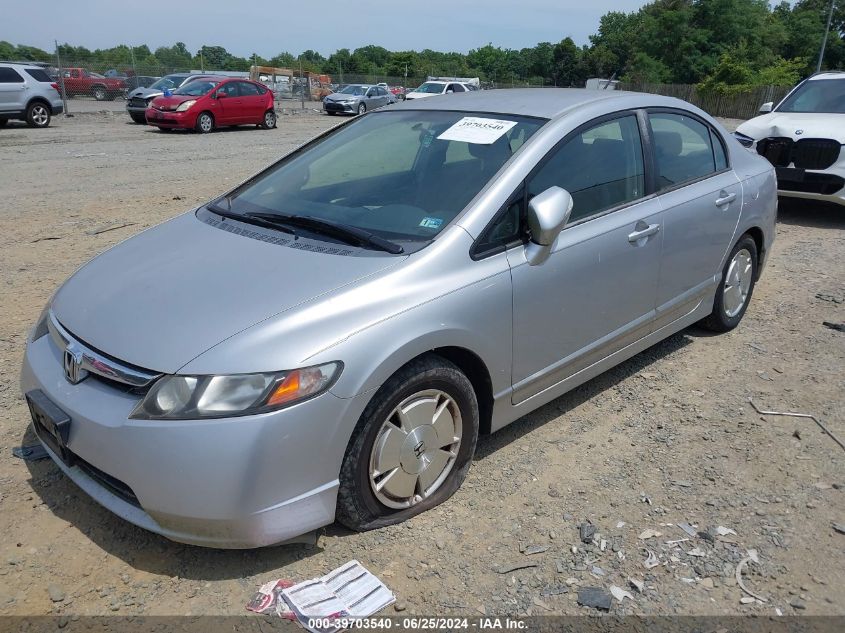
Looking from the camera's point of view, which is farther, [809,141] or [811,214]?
[811,214]

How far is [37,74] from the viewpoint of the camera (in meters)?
19.0

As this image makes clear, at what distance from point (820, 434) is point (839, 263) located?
13.2 ft

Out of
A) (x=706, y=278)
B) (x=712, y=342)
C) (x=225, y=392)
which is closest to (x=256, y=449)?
(x=225, y=392)

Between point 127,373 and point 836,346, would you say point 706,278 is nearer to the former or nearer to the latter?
point 836,346

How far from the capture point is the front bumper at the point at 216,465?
7.81 feet

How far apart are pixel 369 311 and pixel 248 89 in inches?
796

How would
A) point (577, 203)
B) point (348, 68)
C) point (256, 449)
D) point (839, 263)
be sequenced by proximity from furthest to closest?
point (348, 68)
point (839, 263)
point (577, 203)
point (256, 449)

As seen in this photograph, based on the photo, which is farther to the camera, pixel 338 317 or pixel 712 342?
pixel 712 342

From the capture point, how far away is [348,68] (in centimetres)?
8138

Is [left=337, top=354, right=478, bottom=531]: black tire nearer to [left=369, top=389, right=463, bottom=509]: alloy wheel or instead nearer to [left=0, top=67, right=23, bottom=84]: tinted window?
[left=369, top=389, right=463, bottom=509]: alloy wheel

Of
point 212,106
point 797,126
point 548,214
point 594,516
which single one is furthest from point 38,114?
point 594,516

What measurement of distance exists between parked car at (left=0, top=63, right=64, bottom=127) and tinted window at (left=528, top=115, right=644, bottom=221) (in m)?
19.1

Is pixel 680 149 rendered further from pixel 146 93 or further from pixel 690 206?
pixel 146 93

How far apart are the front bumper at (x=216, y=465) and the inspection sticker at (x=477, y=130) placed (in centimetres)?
159
